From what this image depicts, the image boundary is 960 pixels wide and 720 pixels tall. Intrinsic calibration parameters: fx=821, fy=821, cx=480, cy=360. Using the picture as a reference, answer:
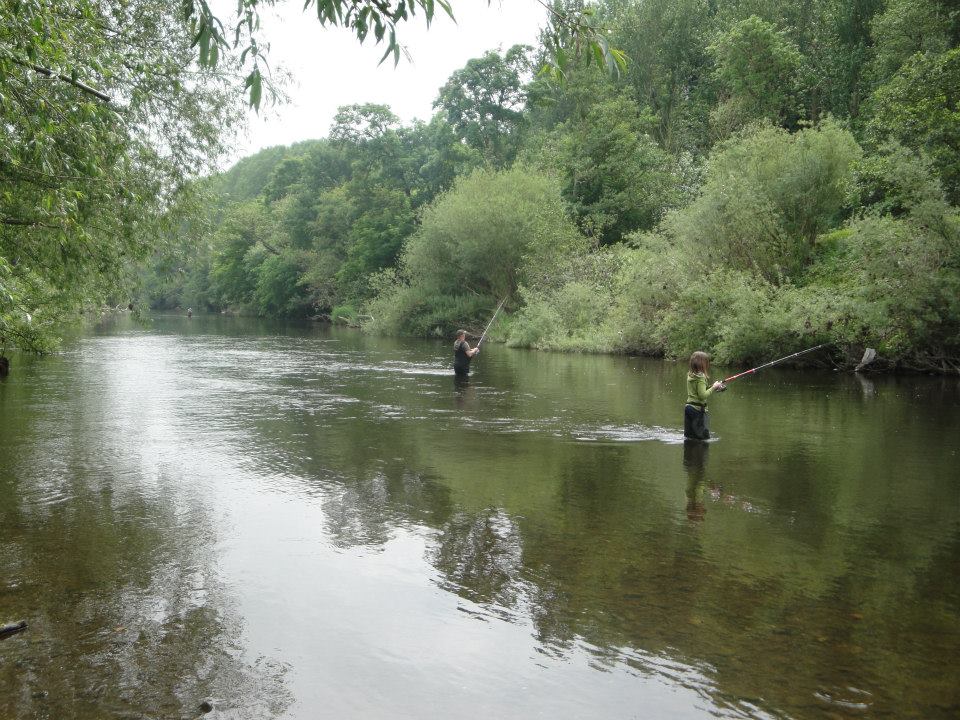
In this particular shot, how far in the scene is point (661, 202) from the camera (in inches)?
2272

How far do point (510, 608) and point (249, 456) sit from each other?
294 inches

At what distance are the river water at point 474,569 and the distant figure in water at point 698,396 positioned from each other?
515 millimetres

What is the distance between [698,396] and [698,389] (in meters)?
0.17

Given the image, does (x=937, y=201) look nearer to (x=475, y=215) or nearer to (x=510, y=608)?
(x=510, y=608)

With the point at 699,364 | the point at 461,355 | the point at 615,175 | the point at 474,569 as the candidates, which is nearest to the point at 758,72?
the point at 615,175

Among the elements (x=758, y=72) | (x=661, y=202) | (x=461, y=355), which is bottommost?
(x=461, y=355)

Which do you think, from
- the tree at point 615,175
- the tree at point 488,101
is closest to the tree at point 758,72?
the tree at point 615,175

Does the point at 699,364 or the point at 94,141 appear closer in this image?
the point at 94,141

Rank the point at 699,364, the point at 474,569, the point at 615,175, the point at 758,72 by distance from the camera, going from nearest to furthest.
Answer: the point at 474,569
the point at 699,364
the point at 758,72
the point at 615,175

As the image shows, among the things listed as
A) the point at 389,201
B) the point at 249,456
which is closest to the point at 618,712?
A: the point at 249,456

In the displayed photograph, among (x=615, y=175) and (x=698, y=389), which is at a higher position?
(x=615, y=175)

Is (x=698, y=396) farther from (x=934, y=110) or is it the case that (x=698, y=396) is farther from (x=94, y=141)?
(x=934, y=110)

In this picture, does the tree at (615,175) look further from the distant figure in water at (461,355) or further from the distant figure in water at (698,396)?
the distant figure in water at (698,396)

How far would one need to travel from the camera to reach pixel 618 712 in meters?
4.92
